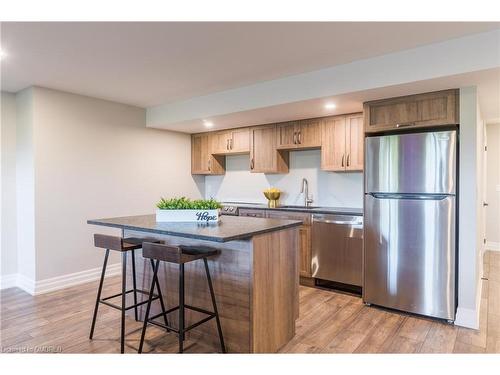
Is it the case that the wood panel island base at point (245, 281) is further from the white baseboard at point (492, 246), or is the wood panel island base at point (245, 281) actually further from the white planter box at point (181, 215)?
the white baseboard at point (492, 246)

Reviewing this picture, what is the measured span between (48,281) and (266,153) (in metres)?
3.19

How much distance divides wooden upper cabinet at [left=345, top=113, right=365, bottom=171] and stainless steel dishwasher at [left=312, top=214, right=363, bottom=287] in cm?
67

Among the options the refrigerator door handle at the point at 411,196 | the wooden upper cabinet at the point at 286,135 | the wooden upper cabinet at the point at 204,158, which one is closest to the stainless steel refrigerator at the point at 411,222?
the refrigerator door handle at the point at 411,196

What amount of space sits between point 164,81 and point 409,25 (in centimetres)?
246

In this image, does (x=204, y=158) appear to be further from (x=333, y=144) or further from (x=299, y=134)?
(x=333, y=144)

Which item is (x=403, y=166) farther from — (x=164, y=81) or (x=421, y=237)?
(x=164, y=81)

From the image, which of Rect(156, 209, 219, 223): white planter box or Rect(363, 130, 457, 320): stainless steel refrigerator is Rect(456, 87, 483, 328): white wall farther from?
Rect(156, 209, 219, 223): white planter box

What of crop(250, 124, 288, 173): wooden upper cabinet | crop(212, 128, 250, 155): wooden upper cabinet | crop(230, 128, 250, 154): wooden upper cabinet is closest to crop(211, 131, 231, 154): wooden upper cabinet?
crop(212, 128, 250, 155): wooden upper cabinet

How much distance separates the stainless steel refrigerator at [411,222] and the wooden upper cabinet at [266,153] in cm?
156

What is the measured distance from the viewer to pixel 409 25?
2326 millimetres
